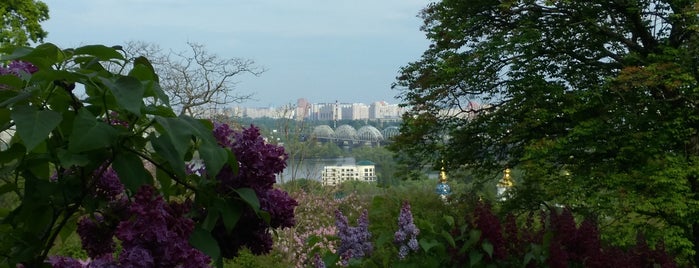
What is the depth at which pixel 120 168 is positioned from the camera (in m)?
1.26

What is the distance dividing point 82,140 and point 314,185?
1523cm

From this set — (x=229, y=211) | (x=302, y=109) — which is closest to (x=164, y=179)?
(x=229, y=211)

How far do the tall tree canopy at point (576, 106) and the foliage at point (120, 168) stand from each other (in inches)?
323

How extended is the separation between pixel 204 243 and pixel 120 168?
204mm

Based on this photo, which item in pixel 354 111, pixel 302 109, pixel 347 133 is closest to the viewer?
pixel 302 109

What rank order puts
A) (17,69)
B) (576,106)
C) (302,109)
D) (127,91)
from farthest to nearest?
(302,109) → (576,106) → (17,69) → (127,91)

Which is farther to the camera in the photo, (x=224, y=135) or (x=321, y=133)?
(x=321, y=133)

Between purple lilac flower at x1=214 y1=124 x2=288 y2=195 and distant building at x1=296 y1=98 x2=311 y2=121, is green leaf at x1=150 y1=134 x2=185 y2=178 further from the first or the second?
distant building at x1=296 y1=98 x2=311 y2=121

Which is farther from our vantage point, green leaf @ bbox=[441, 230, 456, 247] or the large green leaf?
green leaf @ bbox=[441, 230, 456, 247]

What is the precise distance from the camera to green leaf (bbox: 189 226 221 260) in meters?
1.30

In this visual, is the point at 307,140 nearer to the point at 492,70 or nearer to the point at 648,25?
the point at 492,70

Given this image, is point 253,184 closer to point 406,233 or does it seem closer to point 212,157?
point 212,157

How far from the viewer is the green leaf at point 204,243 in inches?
51.1

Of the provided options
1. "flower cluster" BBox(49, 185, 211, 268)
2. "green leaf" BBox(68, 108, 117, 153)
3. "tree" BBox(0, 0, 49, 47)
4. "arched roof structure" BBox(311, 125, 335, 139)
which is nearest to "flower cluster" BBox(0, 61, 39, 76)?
"green leaf" BBox(68, 108, 117, 153)
